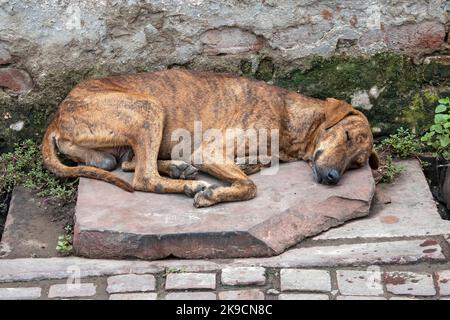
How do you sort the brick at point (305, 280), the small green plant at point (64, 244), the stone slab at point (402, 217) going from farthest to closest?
the stone slab at point (402, 217), the small green plant at point (64, 244), the brick at point (305, 280)

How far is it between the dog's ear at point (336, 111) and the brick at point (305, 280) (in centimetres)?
164

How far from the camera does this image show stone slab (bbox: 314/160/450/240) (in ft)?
21.6

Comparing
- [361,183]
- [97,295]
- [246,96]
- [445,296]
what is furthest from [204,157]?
[445,296]

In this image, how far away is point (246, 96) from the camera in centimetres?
756

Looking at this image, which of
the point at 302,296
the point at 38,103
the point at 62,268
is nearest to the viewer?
the point at 302,296

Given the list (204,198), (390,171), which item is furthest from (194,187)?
(390,171)

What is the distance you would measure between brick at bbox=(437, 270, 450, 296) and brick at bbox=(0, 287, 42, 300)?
2489 mm

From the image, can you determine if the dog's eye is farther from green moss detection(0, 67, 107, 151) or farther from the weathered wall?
green moss detection(0, 67, 107, 151)

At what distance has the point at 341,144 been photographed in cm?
724

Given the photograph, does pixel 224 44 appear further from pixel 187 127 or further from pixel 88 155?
pixel 88 155

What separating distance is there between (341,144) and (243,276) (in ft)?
5.49

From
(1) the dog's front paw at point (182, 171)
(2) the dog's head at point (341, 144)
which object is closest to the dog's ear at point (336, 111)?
(2) the dog's head at point (341, 144)

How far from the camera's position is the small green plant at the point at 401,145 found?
25.8ft

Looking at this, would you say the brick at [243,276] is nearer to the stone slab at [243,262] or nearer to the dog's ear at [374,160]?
the stone slab at [243,262]
